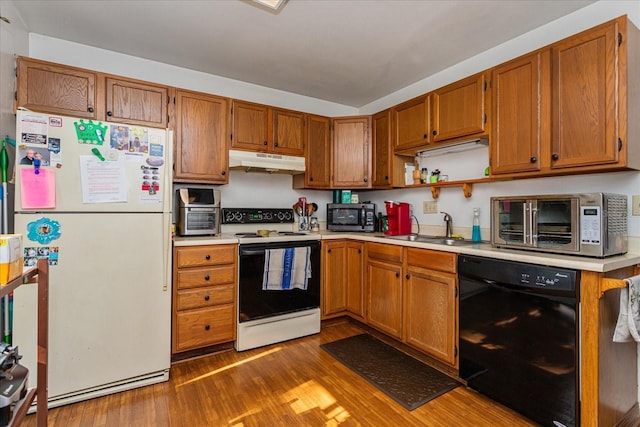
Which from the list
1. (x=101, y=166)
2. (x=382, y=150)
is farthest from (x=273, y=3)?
(x=382, y=150)

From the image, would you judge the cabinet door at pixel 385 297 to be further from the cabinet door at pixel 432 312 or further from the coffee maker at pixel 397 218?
the coffee maker at pixel 397 218

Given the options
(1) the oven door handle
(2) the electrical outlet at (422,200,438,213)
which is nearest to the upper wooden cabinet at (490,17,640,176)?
(2) the electrical outlet at (422,200,438,213)

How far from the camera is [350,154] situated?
136 inches

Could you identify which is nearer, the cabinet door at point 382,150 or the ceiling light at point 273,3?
the ceiling light at point 273,3

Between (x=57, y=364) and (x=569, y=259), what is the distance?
2909 millimetres

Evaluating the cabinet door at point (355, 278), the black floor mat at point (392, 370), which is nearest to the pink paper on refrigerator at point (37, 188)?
the black floor mat at point (392, 370)

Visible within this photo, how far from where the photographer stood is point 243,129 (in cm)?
295

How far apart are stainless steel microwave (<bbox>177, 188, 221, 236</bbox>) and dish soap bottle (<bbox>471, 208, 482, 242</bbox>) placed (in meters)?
2.23

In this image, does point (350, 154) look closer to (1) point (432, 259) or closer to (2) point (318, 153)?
(2) point (318, 153)

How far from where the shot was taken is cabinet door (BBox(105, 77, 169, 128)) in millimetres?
2414

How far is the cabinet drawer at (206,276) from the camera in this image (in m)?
2.35

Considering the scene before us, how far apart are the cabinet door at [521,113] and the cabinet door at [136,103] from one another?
261 centimetres

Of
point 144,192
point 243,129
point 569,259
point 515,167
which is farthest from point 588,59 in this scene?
point 144,192

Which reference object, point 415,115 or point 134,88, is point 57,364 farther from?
point 415,115
